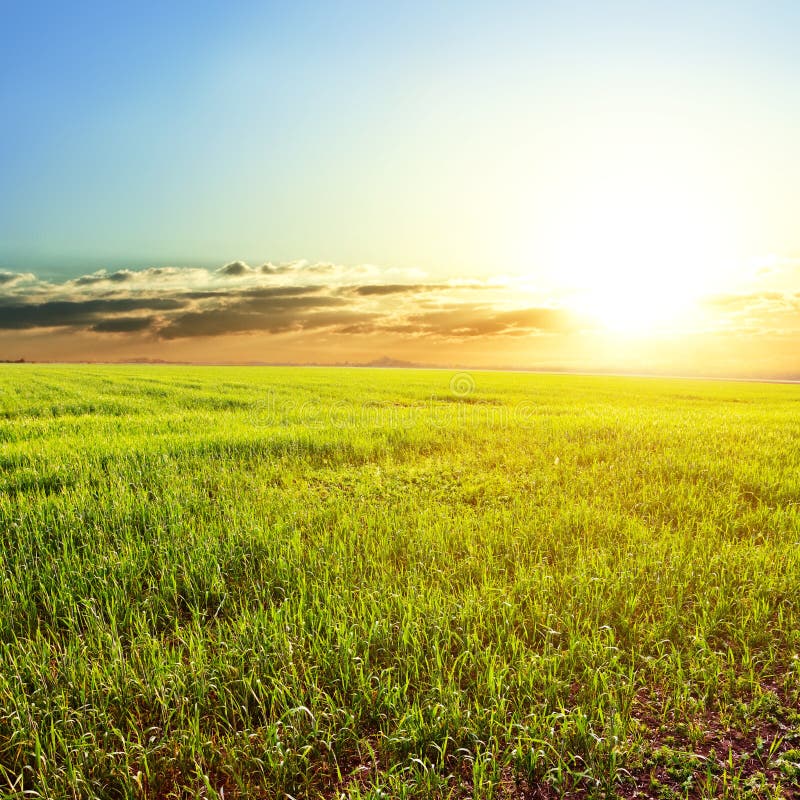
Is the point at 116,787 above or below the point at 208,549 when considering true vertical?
below

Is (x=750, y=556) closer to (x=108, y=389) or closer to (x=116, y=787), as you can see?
(x=116, y=787)

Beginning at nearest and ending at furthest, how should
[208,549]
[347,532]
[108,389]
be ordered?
[208,549]
[347,532]
[108,389]

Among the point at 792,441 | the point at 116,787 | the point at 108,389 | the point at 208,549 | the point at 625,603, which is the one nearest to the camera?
the point at 116,787

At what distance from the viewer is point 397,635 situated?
13.4ft

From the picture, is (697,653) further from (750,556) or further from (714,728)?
(750,556)

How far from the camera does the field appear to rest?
3.01m

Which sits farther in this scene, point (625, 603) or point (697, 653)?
point (625, 603)

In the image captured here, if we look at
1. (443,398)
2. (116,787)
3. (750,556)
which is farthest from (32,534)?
(443,398)

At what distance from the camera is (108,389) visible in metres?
29.4

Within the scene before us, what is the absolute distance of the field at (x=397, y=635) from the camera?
9.87 ft

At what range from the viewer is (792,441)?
1288cm

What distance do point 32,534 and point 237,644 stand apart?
4007 millimetres

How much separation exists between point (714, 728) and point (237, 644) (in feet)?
10.8

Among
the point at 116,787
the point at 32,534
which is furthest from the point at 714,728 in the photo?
the point at 32,534
